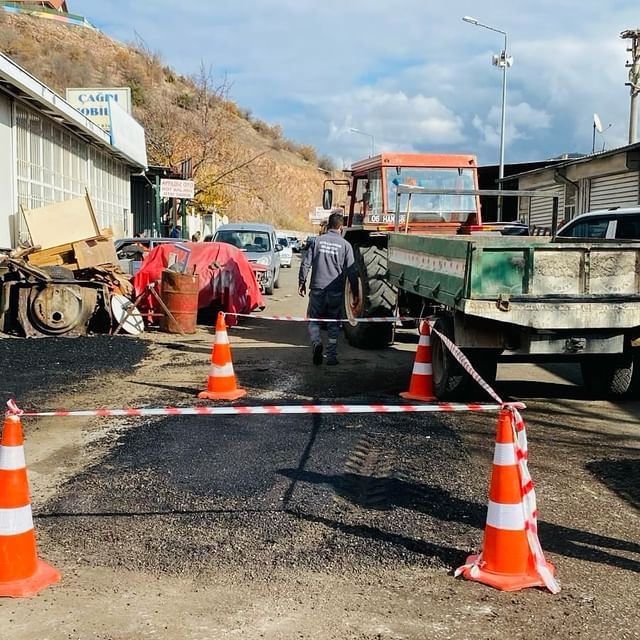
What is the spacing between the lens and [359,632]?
3.44 metres

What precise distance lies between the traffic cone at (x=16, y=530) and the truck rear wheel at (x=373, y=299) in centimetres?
730

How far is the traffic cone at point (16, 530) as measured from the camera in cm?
382

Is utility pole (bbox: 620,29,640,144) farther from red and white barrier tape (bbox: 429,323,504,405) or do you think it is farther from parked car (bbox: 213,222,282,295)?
red and white barrier tape (bbox: 429,323,504,405)

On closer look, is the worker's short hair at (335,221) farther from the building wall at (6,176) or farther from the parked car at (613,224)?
the building wall at (6,176)

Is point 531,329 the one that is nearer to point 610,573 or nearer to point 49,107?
point 610,573

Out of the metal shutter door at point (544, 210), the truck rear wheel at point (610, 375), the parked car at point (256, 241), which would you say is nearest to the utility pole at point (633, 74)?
the metal shutter door at point (544, 210)

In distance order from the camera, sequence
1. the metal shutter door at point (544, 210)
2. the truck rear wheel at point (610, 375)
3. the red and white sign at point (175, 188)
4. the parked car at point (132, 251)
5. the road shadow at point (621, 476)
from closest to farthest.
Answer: the road shadow at point (621, 476) < the truck rear wheel at point (610, 375) < the parked car at point (132, 251) < the red and white sign at point (175, 188) < the metal shutter door at point (544, 210)

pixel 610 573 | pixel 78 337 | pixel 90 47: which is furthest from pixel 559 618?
pixel 90 47

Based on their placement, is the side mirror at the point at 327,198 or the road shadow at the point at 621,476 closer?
the road shadow at the point at 621,476

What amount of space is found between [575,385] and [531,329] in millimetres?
2448

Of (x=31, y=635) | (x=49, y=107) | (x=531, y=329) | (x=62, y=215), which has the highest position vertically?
(x=49, y=107)

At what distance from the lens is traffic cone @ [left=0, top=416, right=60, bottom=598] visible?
3.82 m

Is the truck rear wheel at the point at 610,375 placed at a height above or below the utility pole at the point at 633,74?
below

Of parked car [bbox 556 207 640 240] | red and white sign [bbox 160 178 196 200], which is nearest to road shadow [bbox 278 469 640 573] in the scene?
parked car [bbox 556 207 640 240]
